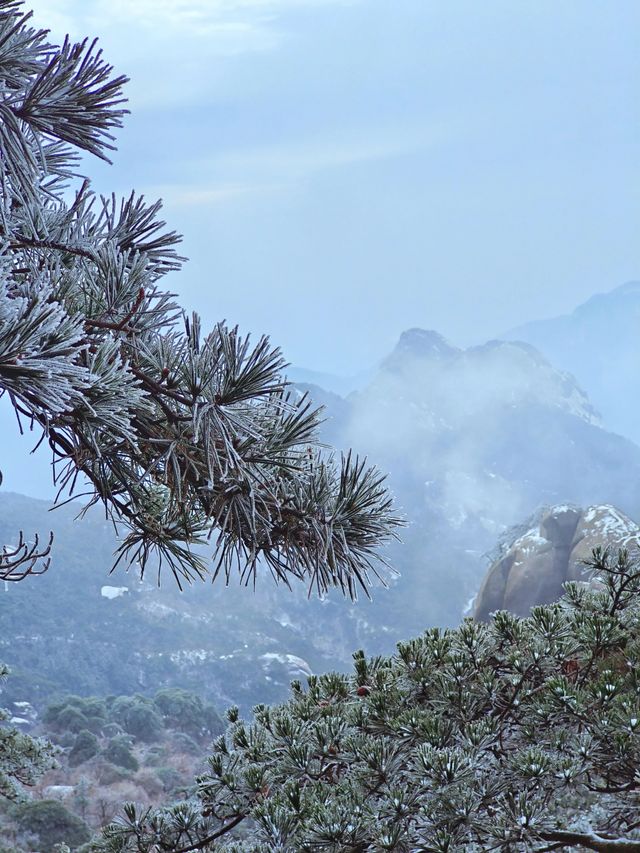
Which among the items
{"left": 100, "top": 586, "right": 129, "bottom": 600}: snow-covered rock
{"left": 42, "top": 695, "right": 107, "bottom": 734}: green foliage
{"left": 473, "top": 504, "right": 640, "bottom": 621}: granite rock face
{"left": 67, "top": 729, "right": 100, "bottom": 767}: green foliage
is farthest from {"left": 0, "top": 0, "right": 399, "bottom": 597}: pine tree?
{"left": 100, "top": 586, "right": 129, "bottom": 600}: snow-covered rock

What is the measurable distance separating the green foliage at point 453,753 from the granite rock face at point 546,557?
966 cm

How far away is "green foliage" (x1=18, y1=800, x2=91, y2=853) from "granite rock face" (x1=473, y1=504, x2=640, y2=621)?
5.91 m

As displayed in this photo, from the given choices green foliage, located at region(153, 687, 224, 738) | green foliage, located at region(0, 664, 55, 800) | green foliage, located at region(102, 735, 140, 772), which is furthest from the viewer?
green foliage, located at region(153, 687, 224, 738)

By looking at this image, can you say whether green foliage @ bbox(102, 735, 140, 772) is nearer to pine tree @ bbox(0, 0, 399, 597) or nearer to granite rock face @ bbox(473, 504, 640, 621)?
granite rock face @ bbox(473, 504, 640, 621)

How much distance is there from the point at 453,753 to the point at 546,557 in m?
10.8

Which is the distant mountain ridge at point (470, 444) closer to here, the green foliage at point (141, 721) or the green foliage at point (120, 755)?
the green foliage at point (141, 721)

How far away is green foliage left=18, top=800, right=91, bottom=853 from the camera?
9383 millimetres

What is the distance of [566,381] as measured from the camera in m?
40.4

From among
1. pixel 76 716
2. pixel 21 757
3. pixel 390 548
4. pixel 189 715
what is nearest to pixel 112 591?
pixel 189 715

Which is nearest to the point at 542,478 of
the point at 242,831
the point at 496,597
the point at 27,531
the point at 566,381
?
the point at 566,381

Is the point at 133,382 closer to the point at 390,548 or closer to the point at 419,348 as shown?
the point at 390,548

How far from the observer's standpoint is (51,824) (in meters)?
9.57

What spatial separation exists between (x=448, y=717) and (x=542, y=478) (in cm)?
3573

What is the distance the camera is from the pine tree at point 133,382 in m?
1.48
